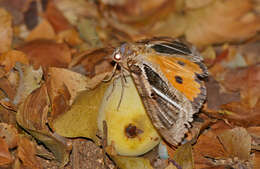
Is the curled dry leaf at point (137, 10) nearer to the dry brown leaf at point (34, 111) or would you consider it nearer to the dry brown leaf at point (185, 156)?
the dry brown leaf at point (34, 111)

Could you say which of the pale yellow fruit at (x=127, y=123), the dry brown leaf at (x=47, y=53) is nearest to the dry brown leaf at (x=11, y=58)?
the dry brown leaf at (x=47, y=53)

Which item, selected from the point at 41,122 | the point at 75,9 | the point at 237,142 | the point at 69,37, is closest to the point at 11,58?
the point at 41,122

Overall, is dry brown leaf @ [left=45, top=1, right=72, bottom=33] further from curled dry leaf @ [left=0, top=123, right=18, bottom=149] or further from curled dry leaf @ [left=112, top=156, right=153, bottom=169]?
curled dry leaf @ [left=112, top=156, right=153, bottom=169]

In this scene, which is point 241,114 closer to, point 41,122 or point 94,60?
point 94,60

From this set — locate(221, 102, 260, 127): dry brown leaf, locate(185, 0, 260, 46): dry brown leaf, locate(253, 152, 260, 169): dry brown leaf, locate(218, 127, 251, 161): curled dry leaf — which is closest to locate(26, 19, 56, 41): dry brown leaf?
locate(185, 0, 260, 46): dry brown leaf

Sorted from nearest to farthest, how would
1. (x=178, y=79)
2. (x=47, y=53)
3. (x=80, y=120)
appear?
(x=80, y=120) → (x=178, y=79) → (x=47, y=53)

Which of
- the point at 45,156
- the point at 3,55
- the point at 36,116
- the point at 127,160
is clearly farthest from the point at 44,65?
the point at 127,160
